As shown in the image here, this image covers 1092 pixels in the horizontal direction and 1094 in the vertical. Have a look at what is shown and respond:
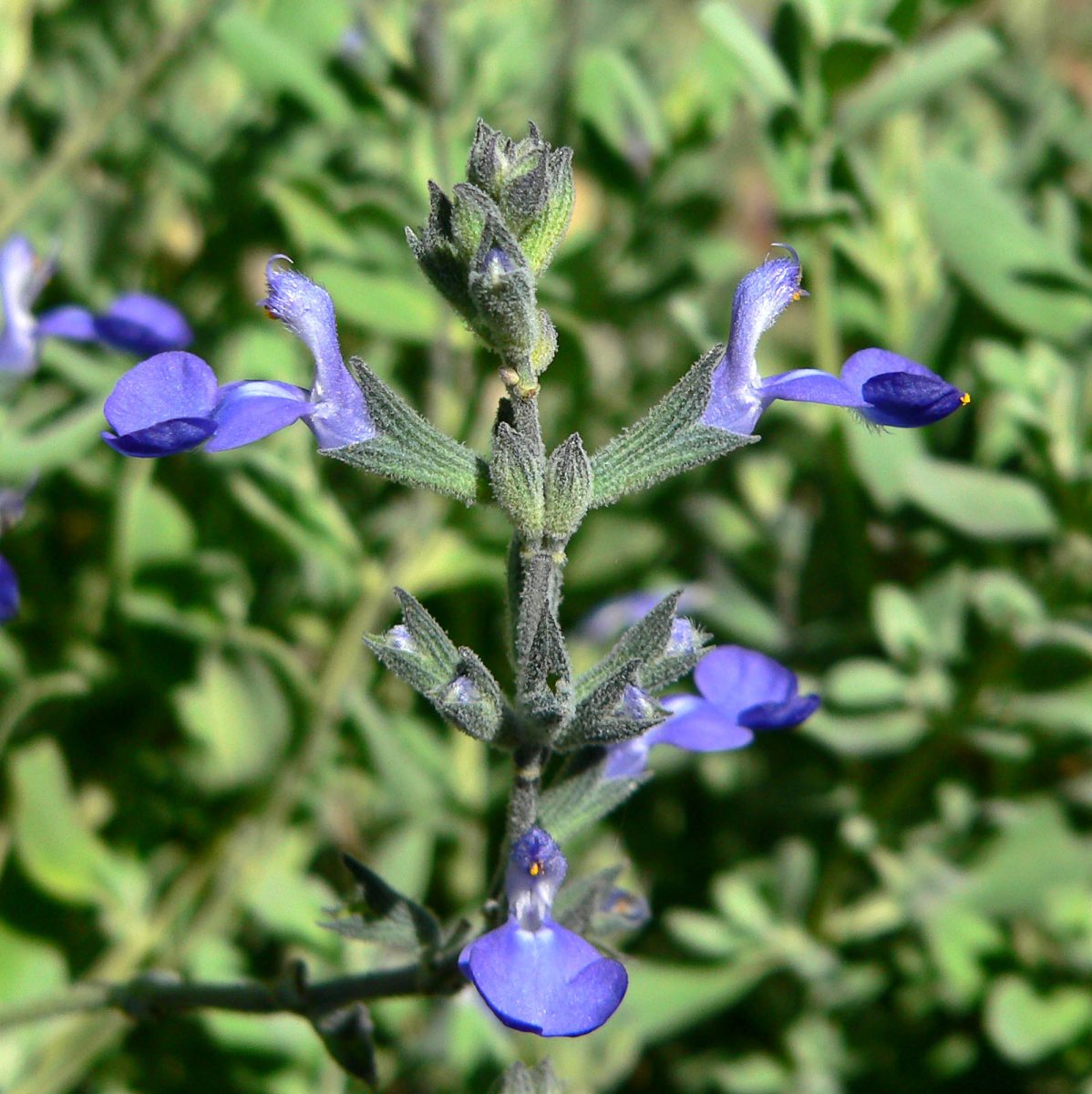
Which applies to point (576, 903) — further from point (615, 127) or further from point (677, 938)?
point (615, 127)

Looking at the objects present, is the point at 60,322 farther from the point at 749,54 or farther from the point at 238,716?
A: the point at 749,54

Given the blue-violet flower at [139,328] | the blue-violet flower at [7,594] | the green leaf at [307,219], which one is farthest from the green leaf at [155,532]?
the blue-violet flower at [7,594]

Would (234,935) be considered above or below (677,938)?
above

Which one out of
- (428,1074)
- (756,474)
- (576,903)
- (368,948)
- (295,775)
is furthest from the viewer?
(756,474)

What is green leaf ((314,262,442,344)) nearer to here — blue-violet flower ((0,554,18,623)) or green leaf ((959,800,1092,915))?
blue-violet flower ((0,554,18,623))

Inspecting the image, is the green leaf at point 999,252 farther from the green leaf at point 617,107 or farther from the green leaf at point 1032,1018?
the green leaf at point 1032,1018

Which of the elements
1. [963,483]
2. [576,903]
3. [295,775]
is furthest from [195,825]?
[963,483]

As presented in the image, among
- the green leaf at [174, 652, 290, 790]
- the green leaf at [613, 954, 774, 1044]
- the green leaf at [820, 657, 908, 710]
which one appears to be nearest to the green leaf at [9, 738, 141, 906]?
the green leaf at [174, 652, 290, 790]
